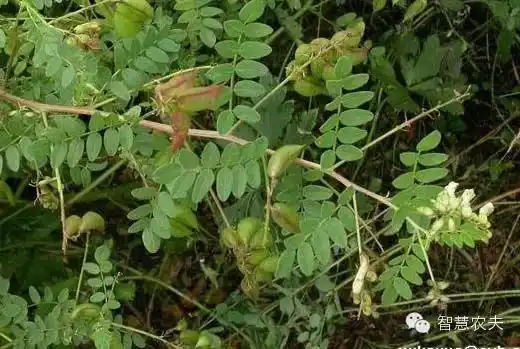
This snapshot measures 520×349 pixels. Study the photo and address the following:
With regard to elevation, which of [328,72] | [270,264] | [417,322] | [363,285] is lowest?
[417,322]

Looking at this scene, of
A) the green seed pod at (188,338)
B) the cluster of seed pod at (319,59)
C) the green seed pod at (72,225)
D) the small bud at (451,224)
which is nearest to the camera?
the small bud at (451,224)

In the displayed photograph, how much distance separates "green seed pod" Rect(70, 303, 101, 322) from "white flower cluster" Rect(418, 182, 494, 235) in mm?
693

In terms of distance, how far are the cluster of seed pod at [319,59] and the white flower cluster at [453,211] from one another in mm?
300

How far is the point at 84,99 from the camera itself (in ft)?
4.24

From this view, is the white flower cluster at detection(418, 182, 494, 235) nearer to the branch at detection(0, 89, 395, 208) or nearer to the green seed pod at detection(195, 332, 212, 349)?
the branch at detection(0, 89, 395, 208)

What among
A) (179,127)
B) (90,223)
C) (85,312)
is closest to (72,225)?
(90,223)

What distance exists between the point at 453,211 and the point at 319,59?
39cm

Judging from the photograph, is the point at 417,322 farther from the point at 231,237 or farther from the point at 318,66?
the point at 318,66

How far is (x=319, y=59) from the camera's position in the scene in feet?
4.38

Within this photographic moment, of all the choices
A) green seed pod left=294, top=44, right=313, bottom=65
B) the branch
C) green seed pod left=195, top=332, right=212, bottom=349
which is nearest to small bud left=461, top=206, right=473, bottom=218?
the branch

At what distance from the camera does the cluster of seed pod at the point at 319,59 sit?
1316 millimetres

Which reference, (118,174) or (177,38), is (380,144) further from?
(177,38)

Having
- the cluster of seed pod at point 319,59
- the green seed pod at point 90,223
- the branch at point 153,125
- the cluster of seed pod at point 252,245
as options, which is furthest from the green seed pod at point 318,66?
the green seed pod at point 90,223

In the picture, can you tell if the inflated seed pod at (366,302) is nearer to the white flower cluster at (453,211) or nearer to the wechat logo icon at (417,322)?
the white flower cluster at (453,211)
